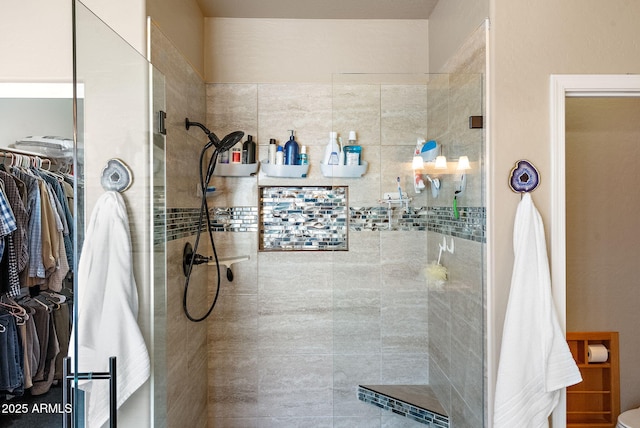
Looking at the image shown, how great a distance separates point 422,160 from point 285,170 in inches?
35.1

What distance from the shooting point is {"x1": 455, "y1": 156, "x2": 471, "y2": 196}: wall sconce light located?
1.82 meters

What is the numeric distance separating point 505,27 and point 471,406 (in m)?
1.66

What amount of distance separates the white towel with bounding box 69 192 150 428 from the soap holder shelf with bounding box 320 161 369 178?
1.13 meters

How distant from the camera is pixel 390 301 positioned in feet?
6.37

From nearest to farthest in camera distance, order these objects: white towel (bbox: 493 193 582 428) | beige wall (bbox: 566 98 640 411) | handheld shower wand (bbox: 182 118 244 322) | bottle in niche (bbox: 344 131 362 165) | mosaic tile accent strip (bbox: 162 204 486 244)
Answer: white towel (bbox: 493 193 582 428), mosaic tile accent strip (bbox: 162 204 486 244), bottle in niche (bbox: 344 131 362 165), handheld shower wand (bbox: 182 118 244 322), beige wall (bbox: 566 98 640 411)

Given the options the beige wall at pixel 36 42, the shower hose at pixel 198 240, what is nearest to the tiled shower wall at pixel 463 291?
the shower hose at pixel 198 240

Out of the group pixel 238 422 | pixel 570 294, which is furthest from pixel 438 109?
pixel 238 422

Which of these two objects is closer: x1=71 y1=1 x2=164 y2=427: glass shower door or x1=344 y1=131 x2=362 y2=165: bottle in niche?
x1=71 y1=1 x2=164 y2=427: glass shower door

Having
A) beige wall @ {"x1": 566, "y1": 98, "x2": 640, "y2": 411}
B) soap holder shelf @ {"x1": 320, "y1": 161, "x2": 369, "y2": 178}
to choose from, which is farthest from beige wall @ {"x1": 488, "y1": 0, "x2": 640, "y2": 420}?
beige wall @ {"x1": 566, "y1": 98, "x2": 640, "y2": 411}

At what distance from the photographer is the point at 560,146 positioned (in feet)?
5.39

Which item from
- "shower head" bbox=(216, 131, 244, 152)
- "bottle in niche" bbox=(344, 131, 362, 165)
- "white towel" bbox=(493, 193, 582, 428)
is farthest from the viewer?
"shower head" bbox=(216, 131, 244, 152)

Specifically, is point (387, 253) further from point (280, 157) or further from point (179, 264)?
point (179, 264)

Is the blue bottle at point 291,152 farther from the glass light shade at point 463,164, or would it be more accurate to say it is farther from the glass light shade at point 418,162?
the glass light shade at point 463,164

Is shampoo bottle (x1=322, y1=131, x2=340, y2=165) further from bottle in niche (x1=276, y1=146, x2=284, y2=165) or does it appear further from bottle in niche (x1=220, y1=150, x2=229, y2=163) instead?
bottle in niche (x1=220, y1=150, x2=229, y2=163)
